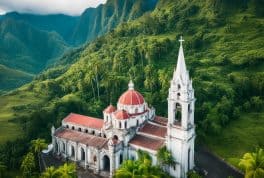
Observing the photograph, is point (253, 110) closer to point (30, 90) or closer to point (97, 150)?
point (97, 150)

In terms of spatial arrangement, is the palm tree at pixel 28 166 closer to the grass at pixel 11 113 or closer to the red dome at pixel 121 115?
the red dome at pixel 121 115

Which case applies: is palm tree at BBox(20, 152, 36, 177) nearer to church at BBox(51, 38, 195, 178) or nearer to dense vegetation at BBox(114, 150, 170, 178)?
church at BBox(51, 38, 195, 178)

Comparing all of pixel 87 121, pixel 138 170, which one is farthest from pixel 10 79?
pixel 138 170

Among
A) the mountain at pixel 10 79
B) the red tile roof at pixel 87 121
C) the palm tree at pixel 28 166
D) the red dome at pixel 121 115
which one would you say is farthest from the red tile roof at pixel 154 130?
the mountain at pixel 10 79

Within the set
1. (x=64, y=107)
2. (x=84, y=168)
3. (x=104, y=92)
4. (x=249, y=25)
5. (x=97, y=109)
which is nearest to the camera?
(x=84, y=168)

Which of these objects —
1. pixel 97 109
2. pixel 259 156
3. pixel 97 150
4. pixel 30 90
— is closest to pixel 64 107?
pixel 97 109

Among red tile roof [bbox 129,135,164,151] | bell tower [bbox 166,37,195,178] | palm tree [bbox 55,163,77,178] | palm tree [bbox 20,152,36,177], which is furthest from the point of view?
red tile roof [bbox 129,135,164,151]

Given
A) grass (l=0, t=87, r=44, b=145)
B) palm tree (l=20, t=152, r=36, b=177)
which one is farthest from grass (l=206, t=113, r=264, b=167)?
grass (l=0, t=87, r=44, b=145)
